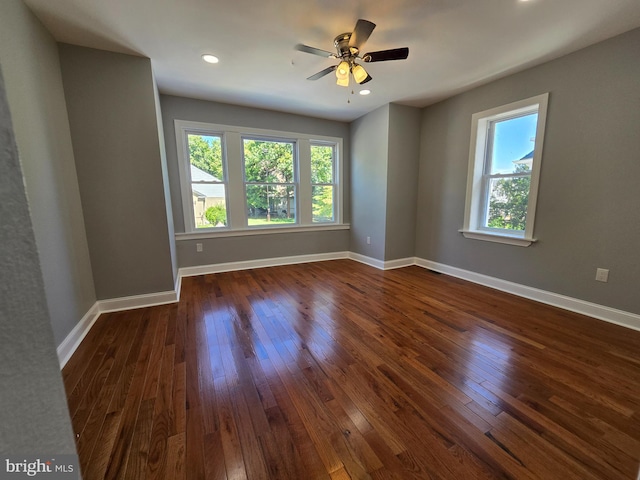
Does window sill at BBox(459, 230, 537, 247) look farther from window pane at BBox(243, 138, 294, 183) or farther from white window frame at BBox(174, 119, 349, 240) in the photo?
window pane at BBox(243, 138, 294, 183)

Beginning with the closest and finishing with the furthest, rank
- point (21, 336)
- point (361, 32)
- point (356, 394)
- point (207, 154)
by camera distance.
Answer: point (21, 336), point (356, 394), point (361, 32), point (207, 154)

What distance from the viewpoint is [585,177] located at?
250 cm

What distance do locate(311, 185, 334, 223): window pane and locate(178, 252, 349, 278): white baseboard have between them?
680 mm

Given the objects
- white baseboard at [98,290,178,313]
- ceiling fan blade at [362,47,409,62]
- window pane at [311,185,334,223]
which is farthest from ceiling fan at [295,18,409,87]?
white baseboard at [98,290,178,313]

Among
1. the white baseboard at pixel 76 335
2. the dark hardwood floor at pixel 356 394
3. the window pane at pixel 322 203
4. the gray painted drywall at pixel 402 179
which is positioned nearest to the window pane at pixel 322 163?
the window pane at pixel 322 203

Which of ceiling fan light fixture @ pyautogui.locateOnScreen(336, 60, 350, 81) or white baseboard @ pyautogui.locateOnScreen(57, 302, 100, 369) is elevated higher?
ceiling fan light fixture @ pyautogui.locateOnScreen(336, 60, 350, 81)

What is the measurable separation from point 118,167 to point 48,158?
0.59m

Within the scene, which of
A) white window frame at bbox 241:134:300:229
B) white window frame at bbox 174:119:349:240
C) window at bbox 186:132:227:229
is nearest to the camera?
white window frame at bbox 174:119:349:240

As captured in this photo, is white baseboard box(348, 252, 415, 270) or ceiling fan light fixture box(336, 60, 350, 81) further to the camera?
white baseboard box(348, 252, 415, 270)

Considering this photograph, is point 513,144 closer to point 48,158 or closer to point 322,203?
point 322,203

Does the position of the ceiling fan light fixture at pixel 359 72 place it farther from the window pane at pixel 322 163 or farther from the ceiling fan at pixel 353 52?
the window pane at pixel 322 163

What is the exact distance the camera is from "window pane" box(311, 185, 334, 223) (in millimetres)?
4715

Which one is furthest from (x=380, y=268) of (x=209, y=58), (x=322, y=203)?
(x=209, y=58)

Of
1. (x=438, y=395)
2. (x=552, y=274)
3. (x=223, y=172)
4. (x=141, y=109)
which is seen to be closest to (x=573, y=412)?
(x=438, y=395)
